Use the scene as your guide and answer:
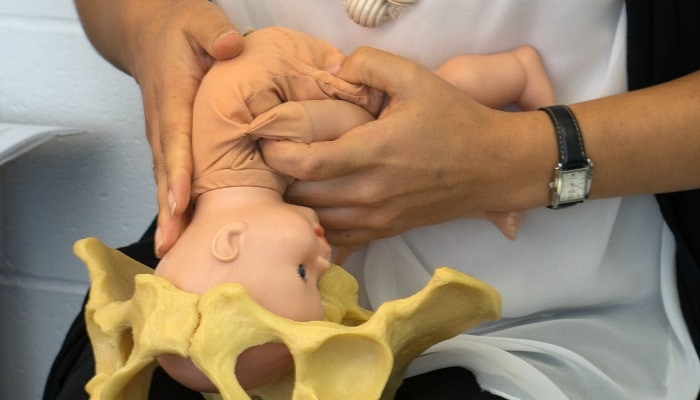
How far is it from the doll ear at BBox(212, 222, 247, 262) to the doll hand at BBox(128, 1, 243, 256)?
74mm

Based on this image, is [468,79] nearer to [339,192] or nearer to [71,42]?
[339,192]

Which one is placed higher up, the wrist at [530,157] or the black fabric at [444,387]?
the wrist at [530,157]

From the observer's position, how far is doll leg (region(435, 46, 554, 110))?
32.8 inches

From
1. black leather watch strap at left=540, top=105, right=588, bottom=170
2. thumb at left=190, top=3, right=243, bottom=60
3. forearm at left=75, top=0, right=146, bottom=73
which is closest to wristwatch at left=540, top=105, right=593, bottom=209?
black leather watch strap at left=540, top=105, right=588, bottom=170

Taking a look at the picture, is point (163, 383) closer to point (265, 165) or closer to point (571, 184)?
point (265, 165)

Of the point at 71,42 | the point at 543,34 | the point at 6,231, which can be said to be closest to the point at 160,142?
the point at 543,34

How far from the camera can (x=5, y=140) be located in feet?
3.95

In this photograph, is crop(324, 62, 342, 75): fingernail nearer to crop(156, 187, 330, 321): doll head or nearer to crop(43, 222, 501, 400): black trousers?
crop(156, 187, 330, 321): doll head

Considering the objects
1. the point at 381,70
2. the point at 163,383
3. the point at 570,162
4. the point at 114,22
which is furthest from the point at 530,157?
the point at 114,22

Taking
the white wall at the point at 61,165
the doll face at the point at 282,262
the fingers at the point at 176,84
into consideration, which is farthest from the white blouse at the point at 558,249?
the white wall at the point at 61,165

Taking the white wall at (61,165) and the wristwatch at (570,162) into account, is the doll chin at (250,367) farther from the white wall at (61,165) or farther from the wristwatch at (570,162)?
the white wall at (61,165)

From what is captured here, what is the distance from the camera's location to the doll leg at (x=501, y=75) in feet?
2.73

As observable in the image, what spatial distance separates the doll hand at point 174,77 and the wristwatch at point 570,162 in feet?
1.10

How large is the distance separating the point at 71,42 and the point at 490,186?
91 cm
